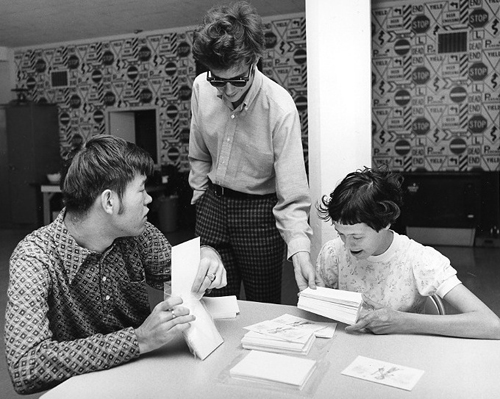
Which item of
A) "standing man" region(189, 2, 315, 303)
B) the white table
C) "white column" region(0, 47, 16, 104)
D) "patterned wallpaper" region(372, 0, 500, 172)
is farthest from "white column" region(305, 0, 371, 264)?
"white column" region(0, 47, 16, 104)

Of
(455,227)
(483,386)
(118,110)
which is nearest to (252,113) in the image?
(483,386)

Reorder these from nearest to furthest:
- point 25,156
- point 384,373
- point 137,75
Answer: point 384,373
point 137,75
point 25,156

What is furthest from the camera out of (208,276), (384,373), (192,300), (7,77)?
(7,77)

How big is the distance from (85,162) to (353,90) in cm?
167

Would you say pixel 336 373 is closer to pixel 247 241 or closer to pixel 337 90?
pixel 247 241

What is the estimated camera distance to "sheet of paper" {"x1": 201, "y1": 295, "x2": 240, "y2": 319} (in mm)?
1716

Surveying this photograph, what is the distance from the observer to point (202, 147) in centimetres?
239

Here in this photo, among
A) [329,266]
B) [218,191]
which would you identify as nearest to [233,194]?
[218,191]

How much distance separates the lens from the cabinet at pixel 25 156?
8977 millimetres

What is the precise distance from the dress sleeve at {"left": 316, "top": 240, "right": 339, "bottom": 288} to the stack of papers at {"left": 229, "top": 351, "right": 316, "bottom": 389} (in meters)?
0.70

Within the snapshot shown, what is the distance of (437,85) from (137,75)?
4.73 meters

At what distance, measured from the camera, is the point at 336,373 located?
51.9 inches

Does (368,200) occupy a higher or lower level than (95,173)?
lower

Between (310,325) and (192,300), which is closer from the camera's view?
(192,300)
